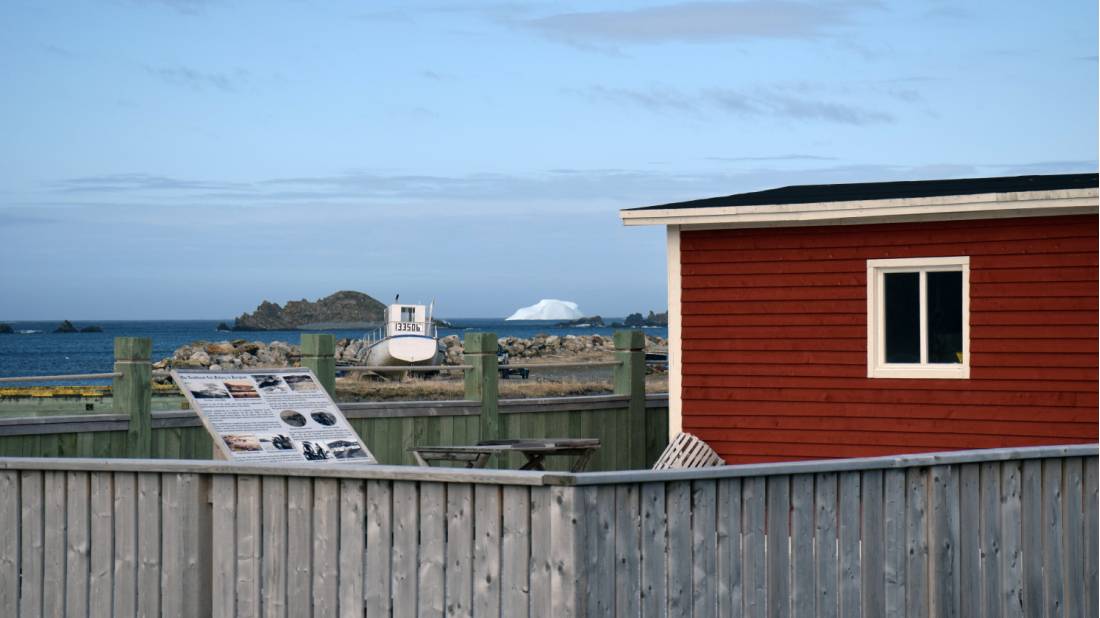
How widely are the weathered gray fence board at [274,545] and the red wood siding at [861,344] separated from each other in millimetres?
7457

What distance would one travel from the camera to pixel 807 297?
517 inches

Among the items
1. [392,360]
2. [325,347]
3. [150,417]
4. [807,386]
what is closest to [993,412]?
[807,386]

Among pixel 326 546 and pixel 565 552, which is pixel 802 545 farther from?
pixel 326 546

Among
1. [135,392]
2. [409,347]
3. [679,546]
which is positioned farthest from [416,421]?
[409,347]

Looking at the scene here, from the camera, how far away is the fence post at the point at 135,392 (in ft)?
36.8

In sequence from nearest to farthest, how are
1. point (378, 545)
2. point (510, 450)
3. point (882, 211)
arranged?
point (378, 545) → point (510, 450) → point (882, 211)

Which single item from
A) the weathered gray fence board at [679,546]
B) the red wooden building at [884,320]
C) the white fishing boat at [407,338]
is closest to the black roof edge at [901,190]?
the red wooden building at [884,320]

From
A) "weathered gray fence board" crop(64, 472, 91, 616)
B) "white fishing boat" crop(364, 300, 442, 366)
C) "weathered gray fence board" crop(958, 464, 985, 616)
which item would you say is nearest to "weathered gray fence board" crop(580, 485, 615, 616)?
"weathered gray fence board" crop(958, 464, 985, 616)

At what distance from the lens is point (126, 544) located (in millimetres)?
7055

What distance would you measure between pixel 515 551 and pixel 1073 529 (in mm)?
3158

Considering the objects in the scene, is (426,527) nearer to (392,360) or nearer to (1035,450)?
(1035,450)

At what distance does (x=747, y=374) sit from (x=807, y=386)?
0.60m

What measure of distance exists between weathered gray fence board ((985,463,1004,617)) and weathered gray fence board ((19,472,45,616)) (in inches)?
186

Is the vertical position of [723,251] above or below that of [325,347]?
above
